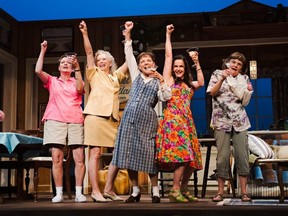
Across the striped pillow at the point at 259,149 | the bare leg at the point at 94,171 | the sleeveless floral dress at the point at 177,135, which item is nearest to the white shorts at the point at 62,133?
the bare leg at the point at 94,171

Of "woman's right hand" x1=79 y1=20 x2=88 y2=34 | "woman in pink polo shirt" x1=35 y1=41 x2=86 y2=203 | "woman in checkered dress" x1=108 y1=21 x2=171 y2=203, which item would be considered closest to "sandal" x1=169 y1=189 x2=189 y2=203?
"woman in checkered dress" x1=108 y1=21 x2=171 y2=203

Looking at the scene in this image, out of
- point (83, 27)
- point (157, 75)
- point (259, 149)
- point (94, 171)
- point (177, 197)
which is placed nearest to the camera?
point (177, 197)

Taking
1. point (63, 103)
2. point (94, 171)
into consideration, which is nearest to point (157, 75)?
point (63, 103)

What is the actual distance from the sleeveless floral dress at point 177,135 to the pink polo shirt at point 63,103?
737 millimetres

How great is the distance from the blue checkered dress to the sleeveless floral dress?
2.8 inches

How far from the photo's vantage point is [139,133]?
382cm

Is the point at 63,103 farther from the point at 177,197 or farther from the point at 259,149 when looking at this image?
the point at 259,149

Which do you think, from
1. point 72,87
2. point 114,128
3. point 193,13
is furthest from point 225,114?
point 193,13

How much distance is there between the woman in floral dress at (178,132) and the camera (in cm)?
375

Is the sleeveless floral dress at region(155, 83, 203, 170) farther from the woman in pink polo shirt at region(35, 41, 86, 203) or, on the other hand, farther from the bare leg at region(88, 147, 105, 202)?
the woman in pink polo shirt at region(35, 41, 86, 203)

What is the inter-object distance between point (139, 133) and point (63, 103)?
724 mm

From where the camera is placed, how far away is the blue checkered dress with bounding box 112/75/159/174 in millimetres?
3781

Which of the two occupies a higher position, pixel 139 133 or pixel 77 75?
pixel 77 75

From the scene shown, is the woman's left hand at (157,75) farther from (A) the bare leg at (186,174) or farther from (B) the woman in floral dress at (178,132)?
(A) the bare leg at (186,174)
